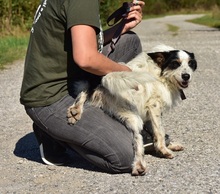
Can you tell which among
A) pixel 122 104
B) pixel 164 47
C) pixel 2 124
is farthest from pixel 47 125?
pixel 2 124

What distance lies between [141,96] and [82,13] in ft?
3.06

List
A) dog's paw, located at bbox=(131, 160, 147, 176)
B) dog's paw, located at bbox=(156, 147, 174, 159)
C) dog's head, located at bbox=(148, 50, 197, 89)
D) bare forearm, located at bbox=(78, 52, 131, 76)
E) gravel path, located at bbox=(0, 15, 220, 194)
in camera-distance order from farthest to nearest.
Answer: dog's head, located at bbox=(148, 50, 197, 89) → dog's paw, located at bbox=(156, 147, 174, 159) → dog's paw, located at bbox=(131, 160, 147, 176) → bare forearm, located at bbox=(78, 52, 131, 76) → gravel path, located at bbox=(0, 15, 220, 194)

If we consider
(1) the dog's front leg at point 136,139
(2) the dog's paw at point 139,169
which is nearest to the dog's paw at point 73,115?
(1) the dog's front leg at point 136,139

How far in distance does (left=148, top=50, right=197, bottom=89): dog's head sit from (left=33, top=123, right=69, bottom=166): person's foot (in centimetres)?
109

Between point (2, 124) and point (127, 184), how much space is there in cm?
268

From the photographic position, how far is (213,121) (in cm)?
601

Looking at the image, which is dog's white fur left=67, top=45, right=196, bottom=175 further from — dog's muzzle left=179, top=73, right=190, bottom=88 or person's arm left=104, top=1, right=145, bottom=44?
person's arm left=104, top=1, right=145, bottom=44

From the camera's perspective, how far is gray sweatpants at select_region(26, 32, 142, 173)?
4.22 m

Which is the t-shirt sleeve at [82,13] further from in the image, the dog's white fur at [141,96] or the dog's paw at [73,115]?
the dog's paw at [73,115]

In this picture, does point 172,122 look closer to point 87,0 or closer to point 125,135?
point 125,135

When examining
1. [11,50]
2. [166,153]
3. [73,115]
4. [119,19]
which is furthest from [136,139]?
[11,50]

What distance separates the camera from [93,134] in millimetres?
4230

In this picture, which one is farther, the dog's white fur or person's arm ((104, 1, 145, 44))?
person's arm ((104, 1, 145, 44))

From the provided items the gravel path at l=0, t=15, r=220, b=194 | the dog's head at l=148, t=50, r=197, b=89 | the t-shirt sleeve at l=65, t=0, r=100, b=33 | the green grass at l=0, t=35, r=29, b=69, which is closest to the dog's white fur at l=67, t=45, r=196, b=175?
the dog's head at l=148, t=50, r=197, b=89
